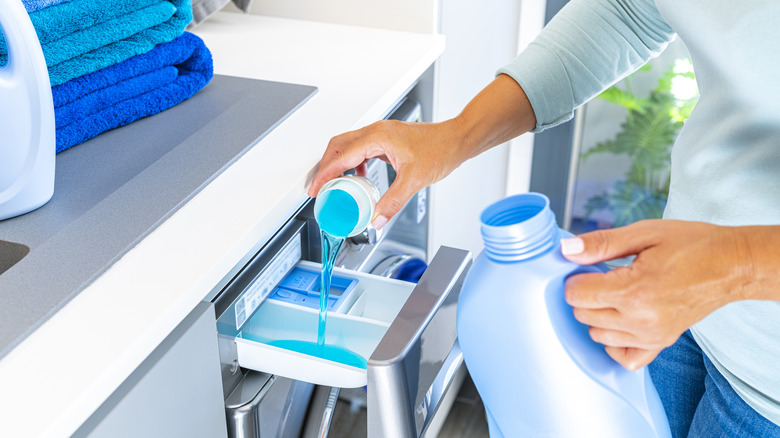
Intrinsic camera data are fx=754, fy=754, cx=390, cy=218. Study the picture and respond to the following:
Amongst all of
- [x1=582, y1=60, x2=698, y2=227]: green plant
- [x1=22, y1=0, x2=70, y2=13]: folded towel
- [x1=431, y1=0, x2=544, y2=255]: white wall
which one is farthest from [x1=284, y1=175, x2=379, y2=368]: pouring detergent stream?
[x1=582, y1=60, x2=698, y2=227]: green plant

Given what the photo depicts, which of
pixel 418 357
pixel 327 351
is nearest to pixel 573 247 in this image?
pixel 418 357

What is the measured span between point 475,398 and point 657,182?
83cm

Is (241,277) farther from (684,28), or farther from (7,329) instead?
(684,28)

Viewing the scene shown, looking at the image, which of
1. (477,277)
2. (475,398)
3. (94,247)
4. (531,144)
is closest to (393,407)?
(477,277)

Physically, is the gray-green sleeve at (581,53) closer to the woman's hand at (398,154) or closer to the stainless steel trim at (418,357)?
the woman's hand at (398,154)

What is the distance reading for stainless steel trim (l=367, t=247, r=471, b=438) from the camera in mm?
792

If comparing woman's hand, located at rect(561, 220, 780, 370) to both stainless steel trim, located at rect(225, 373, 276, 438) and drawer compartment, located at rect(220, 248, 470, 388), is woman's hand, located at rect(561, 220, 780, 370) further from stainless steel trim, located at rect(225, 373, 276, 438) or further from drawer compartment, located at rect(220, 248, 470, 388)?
stainless steel trim, located at rect(225, 373, 276, 438)

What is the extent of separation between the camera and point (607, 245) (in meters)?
0.65

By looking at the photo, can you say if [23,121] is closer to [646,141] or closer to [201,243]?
[201,243]

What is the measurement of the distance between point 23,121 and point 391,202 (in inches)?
16.6

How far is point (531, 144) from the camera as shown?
2.20 metres

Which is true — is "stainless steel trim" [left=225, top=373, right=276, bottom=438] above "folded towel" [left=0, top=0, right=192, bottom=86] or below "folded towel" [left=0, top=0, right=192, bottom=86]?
below

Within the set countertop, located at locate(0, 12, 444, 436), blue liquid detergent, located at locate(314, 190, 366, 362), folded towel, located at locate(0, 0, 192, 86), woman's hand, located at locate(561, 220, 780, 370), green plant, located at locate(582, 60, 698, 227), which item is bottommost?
green plant, located at locate(582, 60, 698, 227)

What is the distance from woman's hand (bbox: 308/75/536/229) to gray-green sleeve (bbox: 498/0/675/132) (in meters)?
0.02
